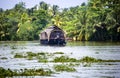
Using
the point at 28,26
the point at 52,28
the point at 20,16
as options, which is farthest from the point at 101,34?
the point at 20,16

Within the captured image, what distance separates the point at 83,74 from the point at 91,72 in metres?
1.27

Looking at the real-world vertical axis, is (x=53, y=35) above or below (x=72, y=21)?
below

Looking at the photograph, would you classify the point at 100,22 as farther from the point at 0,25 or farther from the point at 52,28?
the point at 0,25

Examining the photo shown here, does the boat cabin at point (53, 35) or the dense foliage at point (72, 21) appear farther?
the dense foliage at point (72, 21)

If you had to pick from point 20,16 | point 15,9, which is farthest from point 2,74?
point 15,9

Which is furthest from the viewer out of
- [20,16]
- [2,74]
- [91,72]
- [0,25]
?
[20,16]

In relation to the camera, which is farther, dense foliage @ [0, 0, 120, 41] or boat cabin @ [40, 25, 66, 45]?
dense foliage @ [0, 0, 120, 41]

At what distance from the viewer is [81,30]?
104 meters

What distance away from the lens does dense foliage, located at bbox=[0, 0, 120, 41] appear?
9974 cm

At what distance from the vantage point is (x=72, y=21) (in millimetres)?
113375

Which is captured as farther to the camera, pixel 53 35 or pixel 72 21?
pixel 72 21

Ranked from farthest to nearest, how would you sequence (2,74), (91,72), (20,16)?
(20,16), (91,72), (2,74)

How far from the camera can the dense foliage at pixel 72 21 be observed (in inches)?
3927

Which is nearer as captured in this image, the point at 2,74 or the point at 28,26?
the point at 2,74
